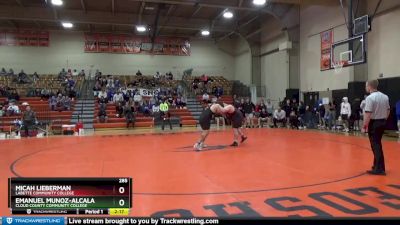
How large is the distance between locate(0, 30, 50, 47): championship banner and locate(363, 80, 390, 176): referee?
27.3 metres

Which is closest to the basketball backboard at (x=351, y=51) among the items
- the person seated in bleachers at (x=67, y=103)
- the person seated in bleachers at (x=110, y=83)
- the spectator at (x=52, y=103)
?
the person seated in bleachers at (x=110, y=83)

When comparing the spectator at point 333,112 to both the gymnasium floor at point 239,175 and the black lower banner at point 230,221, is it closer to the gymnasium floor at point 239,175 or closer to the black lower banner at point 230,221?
the gymnasium floor at point 239,175

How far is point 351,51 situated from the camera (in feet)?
49.7

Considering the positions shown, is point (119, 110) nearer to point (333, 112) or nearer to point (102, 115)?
point (102, 115)

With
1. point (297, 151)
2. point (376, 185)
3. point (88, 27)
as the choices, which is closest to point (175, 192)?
point (376, 185)

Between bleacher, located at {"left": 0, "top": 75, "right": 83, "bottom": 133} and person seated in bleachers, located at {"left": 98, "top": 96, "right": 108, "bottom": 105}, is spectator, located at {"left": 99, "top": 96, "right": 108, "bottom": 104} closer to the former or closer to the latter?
person seated in bleachers, located at {"left": 98, "top": 96, "right": 108, "bottom": 105}

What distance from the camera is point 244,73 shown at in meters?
30.7

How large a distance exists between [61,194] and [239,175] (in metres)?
5.01

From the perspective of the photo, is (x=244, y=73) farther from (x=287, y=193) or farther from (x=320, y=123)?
(x=287, y=193)

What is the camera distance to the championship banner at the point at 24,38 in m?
27.2

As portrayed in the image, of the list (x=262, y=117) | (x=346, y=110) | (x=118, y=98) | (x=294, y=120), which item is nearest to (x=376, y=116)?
(x=346, y=110)

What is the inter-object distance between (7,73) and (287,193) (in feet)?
87.8

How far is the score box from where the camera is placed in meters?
1.79

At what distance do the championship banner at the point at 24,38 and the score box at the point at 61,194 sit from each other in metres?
29.5
